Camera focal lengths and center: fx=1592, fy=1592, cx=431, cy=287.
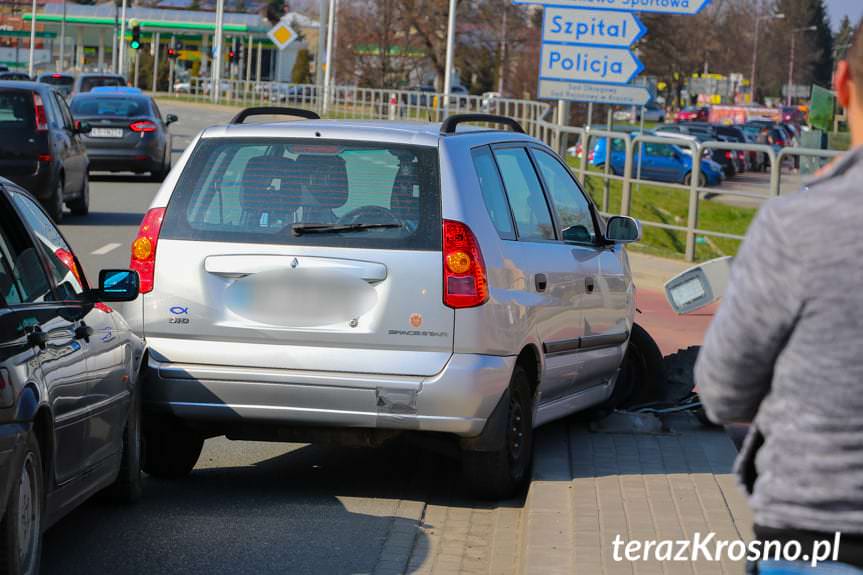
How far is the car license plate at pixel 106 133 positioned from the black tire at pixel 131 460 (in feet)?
67.7

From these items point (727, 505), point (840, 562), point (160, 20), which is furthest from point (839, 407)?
point (160, 20)

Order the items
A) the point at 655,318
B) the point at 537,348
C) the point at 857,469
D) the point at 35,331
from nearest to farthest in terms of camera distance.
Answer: the point at 857,469
the point at 35,331
the point at 537,348
the point at 655,318

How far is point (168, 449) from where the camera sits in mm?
7090

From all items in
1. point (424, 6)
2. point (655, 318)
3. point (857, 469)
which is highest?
point (424, 6)

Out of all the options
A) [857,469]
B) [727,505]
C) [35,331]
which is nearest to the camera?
[857,469]

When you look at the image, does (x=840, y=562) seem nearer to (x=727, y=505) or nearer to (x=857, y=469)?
(x=857, y=469)

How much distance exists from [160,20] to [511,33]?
35966 millimetres

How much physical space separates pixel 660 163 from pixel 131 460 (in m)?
19.1

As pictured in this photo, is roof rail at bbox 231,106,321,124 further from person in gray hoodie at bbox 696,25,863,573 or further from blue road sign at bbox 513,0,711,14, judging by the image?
blue road sign at bbox 513,0,711,14

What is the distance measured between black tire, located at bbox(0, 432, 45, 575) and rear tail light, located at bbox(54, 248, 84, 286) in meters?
1.25

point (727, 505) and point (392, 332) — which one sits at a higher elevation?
point (392, 332)

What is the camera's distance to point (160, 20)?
114438mm

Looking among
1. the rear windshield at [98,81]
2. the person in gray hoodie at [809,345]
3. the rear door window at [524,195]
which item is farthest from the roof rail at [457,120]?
the rear windshield at [98,81]

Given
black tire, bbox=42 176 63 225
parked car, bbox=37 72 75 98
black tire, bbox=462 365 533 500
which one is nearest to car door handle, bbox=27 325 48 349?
black tire, bbox=462 365 533 500
